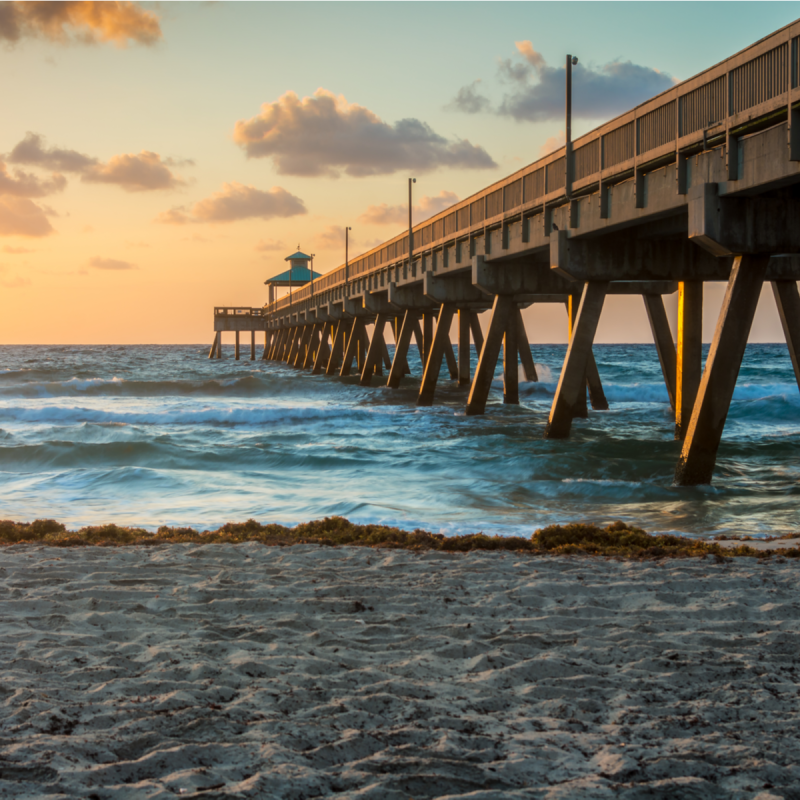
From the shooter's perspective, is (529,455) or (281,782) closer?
(281,782)

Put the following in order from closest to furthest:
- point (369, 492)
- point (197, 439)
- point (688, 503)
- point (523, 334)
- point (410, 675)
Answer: point (410, 675) → point (688, 503) → point (369, 492) → point (197, 439) → point (523, 334)

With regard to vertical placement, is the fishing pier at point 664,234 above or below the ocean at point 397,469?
above

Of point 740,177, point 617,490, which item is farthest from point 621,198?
point 617,490

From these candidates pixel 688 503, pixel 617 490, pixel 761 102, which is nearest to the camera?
pixel 761 102

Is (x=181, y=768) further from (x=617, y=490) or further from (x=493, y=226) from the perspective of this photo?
(x=493, y=226)

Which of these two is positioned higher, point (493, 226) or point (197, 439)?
point (493, 226)

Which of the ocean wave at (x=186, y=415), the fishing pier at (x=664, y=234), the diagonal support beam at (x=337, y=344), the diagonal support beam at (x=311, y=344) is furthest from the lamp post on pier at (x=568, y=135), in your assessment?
the diagonal support beam at (x=311, y=344)

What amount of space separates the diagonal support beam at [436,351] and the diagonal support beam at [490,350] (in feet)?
10.0

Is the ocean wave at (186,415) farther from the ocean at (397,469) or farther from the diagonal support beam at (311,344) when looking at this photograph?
the diagonal support beam at (311,344)

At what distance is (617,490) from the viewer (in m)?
11.7

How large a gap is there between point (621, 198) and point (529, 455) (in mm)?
4960

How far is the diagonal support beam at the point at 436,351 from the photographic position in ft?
82.0

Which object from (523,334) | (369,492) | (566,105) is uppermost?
(566,105)

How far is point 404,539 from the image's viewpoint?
7.54m
